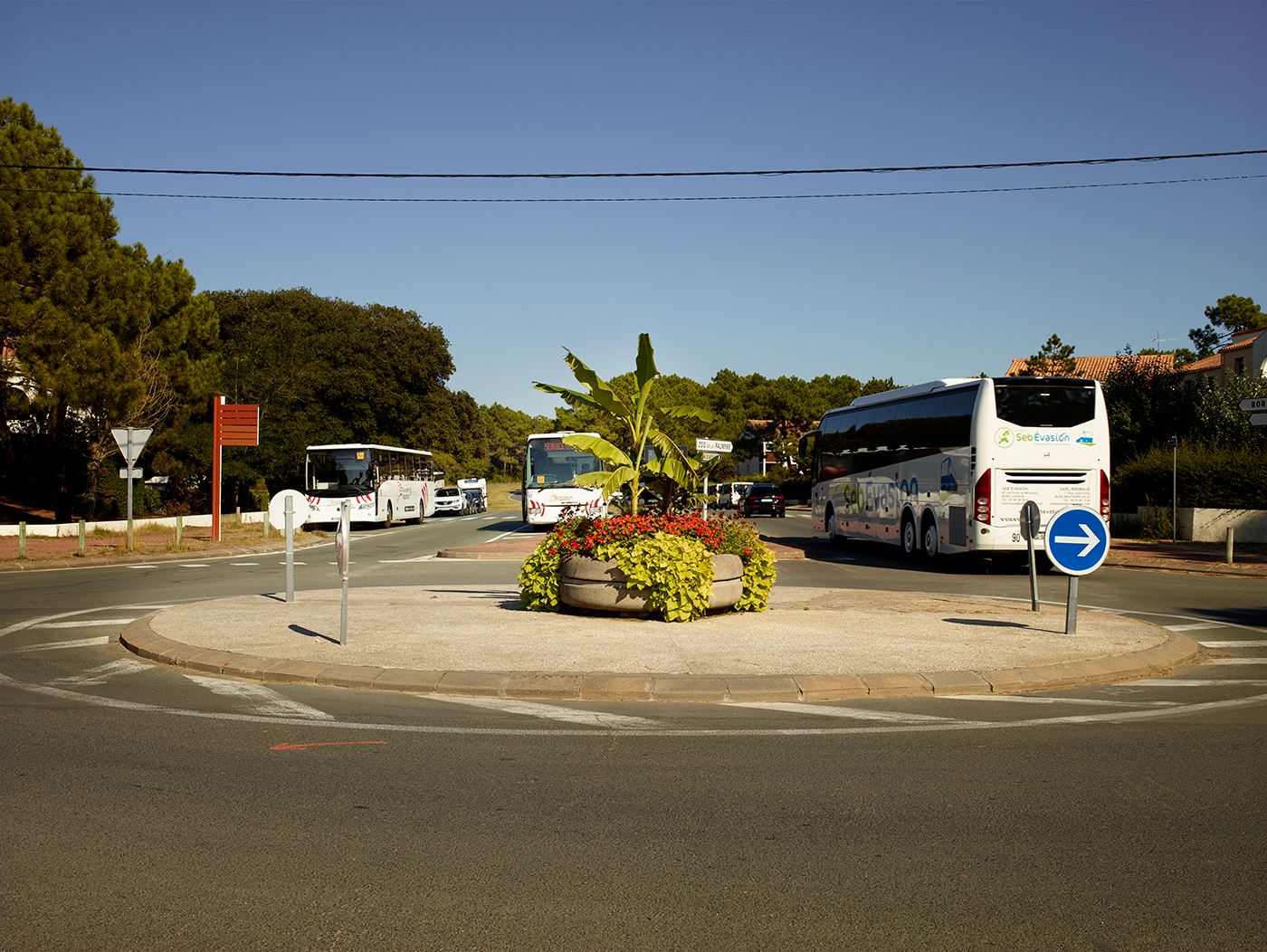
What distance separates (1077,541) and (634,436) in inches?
215

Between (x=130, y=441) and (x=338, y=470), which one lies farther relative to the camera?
(x=338, y=470)

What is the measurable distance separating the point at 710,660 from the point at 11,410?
30.3m

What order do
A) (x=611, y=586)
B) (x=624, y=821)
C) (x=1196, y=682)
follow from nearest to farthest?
(x=624, y=821)
(x=1196, y=682)
(x=611, y=586)

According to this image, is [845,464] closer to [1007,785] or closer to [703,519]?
[703,519]

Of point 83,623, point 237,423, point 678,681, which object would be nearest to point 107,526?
point 237,423

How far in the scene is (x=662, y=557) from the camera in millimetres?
10859

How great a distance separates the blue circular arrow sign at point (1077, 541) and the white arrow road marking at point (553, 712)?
5.22 m

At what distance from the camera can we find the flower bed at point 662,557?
10.8m

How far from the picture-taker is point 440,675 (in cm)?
808

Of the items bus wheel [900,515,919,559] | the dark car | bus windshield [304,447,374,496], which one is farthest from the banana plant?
the dark car

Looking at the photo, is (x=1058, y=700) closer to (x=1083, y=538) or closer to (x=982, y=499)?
(x=1083, y=538)

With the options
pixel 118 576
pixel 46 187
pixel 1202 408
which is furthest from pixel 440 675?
pixel 1202 408

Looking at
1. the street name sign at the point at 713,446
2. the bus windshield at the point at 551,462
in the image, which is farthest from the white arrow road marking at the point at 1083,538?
the bus windshield at the point at 551,462

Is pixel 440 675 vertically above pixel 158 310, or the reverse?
pixel 158 310
